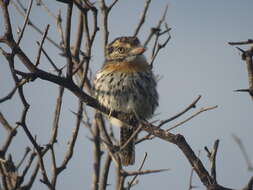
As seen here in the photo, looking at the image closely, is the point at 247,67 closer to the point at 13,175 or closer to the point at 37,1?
the point at 13,175

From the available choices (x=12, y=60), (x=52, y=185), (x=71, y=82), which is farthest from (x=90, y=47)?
(x=52, y=185)

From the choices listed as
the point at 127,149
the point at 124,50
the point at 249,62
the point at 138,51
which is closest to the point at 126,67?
the point at 138,51

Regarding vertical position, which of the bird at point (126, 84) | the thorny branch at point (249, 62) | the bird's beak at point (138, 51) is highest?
the bird's beak at point (138, 51)

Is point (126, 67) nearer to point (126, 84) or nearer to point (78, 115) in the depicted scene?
point (126, 84)

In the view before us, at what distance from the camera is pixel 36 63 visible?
4492 millimetres

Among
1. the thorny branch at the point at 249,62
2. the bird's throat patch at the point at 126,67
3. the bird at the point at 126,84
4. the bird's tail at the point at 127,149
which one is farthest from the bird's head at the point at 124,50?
the thorny branch at the point at 249,62

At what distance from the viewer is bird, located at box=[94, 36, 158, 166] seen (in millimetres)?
7074

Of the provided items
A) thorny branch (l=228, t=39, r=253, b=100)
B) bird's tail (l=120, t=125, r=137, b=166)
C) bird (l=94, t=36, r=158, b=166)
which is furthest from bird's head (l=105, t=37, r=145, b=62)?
thorny branch (l=228, t=39, r=253, b=100)

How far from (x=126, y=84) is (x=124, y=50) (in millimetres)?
862

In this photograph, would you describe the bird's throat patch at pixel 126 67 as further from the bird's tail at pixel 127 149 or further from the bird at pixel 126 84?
the bird's tail at pixel 127 149

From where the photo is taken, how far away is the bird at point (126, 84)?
7074mm

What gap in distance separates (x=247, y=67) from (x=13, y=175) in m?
2.73

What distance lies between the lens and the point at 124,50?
7.76 meters

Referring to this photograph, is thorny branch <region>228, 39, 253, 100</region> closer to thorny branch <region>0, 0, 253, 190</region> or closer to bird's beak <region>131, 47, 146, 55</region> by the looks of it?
thorny branch <region>0, 0, 253, 190</region>
